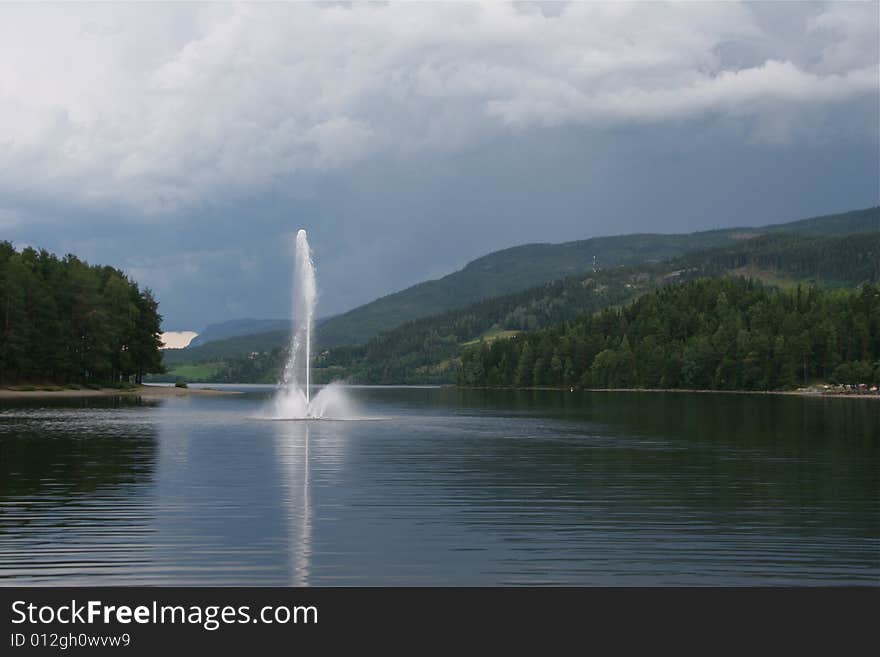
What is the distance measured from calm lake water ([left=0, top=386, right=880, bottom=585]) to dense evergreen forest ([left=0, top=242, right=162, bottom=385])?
313 feet

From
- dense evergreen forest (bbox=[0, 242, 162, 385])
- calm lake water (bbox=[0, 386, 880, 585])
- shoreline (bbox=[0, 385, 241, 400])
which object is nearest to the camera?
calm lake water (bbox=[0, 386, 880, 585])

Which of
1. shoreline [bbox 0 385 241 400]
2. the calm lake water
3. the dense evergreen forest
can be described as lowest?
the calm lake water

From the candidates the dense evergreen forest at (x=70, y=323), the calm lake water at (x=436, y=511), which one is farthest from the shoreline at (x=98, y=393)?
the calm lake water at (x=436, y=511)

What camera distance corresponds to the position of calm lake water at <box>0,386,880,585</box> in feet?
76.7

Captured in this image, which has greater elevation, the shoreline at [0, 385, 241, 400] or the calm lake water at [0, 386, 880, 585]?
the shoreline at [0, 385, 241, 400]

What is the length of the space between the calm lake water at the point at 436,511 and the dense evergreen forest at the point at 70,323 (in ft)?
313

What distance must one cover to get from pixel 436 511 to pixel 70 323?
14574 centimetres

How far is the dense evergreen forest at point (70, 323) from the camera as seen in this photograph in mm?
152000

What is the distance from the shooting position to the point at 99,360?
171 m

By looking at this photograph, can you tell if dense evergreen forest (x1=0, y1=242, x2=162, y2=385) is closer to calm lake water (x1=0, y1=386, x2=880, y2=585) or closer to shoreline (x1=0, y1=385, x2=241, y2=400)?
shoreline (x1=0, y1=385, x2=241, y2=400)

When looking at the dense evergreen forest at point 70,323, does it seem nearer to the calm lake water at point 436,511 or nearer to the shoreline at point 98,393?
the shoreline at point 98,393

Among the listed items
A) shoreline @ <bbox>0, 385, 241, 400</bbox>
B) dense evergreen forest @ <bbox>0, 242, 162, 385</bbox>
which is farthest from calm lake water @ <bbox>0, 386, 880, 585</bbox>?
dense evergreen forest @ <bbox>0, 242, 162, 385</bbox>
